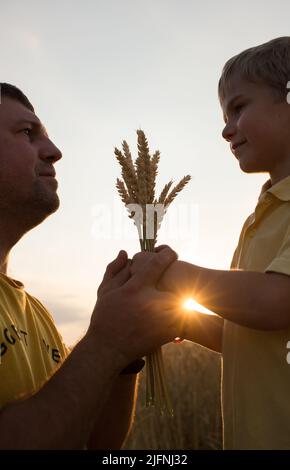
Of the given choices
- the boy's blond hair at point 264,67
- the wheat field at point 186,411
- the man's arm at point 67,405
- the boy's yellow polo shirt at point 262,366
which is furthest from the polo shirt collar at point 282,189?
the wheat field at point 186,411

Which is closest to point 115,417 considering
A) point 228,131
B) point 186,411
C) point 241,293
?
point 241,293

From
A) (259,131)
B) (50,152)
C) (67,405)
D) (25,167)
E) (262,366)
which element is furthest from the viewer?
(50,152)

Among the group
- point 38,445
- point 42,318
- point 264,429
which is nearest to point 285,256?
point 264,429

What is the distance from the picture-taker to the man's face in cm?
328

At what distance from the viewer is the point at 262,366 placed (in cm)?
251

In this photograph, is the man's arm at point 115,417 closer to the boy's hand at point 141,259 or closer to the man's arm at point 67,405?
the man's arm at point 67,405

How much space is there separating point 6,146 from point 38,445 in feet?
6.10

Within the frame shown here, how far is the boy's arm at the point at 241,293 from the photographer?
2367mm

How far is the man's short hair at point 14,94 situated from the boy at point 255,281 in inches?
57.0

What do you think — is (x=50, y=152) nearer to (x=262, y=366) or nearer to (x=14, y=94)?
(x=14, y=94)

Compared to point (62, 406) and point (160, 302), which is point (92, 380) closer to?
point (62, 406)

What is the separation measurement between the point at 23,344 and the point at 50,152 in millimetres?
1321
